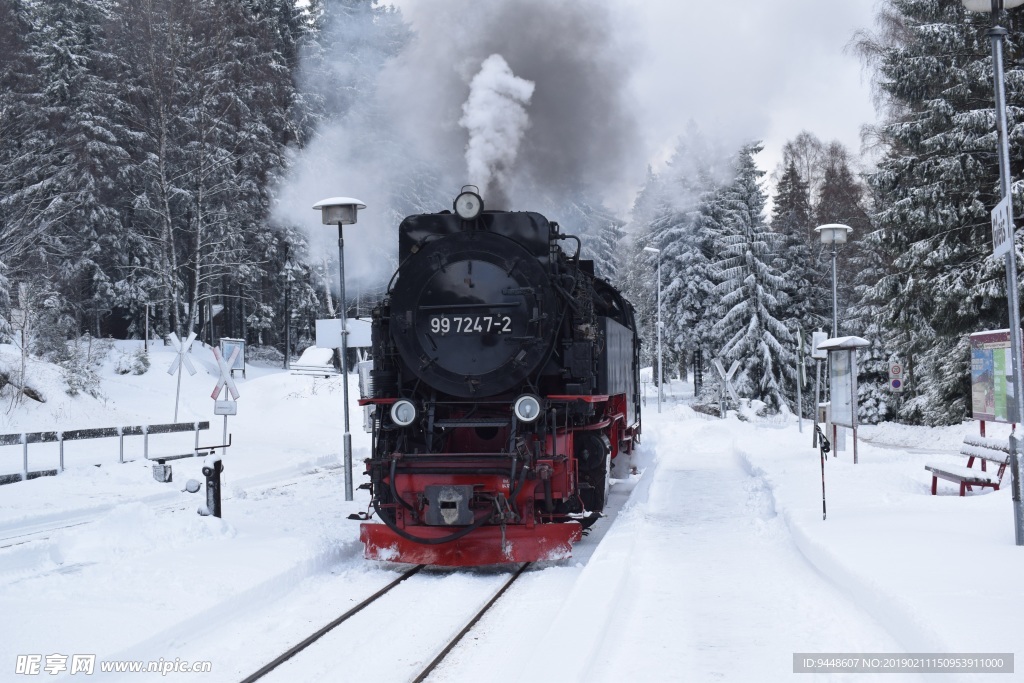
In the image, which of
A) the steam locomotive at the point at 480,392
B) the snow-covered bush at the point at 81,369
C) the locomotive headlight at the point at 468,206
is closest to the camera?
the steam locomotive at the point at 480,392

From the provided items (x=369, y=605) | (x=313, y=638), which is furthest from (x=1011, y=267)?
(x=313, y=638)

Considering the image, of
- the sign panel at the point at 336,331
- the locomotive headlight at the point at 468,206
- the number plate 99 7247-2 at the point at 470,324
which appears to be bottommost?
the number plate 99 7247-2 at the point at 470,324

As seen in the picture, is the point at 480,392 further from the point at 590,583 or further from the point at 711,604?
the point at 711,604

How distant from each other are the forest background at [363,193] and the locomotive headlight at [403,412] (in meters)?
5.67

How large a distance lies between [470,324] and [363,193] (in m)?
18.1

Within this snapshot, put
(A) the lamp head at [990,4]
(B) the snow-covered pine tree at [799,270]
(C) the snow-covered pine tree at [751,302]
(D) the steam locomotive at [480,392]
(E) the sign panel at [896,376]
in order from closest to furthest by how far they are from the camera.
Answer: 1. (A) the lamp head at [990,4]
2. (D) the steam locomotive at [480,392]
3. (E) the sign panel at [896,376]
4. (C) the snow-covered pine tree at [751,302]
5. (B) the snow-covered pine tree at [799,270]

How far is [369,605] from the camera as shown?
22.3 ft

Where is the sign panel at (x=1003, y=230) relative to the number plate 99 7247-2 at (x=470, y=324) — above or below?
above

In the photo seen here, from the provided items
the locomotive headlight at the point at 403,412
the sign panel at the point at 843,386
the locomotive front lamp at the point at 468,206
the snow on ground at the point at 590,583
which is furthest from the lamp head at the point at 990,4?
the sign panel at the point at 843,386

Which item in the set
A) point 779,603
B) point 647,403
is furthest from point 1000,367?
point 647,403

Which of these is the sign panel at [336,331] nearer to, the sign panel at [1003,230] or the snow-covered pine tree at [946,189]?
the snow-covered pine tree at [946,189]

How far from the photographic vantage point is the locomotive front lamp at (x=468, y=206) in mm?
8602

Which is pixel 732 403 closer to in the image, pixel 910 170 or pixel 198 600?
pixel 910 170

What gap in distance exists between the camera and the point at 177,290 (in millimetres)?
29125
